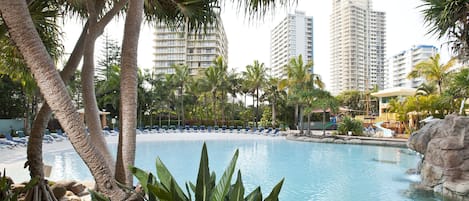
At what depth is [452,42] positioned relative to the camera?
6645 millimetres

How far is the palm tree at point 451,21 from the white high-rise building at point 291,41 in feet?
203

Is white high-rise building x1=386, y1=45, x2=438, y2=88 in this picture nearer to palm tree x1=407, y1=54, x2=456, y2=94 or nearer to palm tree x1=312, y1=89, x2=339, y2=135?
palm tree x1=407, y1=54, x2=456, y2=94

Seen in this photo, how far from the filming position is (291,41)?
70062 millimetres

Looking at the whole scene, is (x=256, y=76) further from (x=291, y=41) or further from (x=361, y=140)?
(x=291, y=41)

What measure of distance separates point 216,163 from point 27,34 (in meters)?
10.9

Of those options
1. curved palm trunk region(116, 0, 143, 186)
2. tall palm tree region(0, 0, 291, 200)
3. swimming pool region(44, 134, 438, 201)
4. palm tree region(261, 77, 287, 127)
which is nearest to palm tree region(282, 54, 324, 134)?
palm tree region(261, 77, 287, 127)

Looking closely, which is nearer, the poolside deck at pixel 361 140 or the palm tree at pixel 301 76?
the poolside deck at pixel 361 140

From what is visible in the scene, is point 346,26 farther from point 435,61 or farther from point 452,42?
point 452,42

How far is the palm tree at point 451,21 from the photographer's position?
5895 millimetres

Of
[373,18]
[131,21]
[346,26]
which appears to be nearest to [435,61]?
[131,21]

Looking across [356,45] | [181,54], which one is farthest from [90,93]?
[356,45]

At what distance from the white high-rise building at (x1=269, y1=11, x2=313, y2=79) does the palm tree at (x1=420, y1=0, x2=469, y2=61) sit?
6173cm

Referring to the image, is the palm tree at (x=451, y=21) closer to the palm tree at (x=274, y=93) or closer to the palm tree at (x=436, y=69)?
the palm tree at (x=436, y=69)

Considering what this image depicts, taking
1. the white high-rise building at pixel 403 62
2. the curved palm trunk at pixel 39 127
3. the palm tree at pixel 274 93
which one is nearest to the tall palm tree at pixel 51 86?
the curved palm trunk at pixel 39 127
